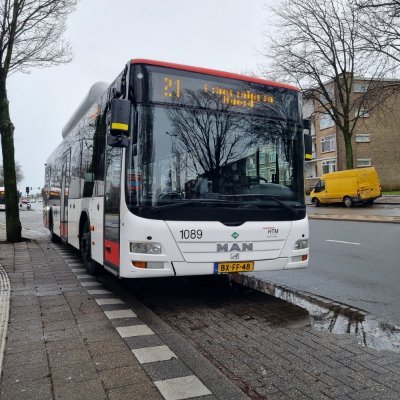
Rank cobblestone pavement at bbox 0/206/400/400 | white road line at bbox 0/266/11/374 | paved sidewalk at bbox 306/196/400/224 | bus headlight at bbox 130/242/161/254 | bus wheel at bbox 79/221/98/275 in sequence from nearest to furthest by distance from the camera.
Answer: cobblestone pavement at bbox 0/206/400/400, white road line at bbox 0/266/11/374, bus headlight at bbox 130/242/161/254, bus wheel at bbox 79/221/98/275, paved sidewalk at bbox 306/196/400/224

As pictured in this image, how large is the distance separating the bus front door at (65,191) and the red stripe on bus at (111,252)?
4.13 m

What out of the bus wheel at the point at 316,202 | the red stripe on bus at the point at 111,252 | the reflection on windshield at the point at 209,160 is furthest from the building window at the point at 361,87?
the red stripe on bus at the point at 111,252

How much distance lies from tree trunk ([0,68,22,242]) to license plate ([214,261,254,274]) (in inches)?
398

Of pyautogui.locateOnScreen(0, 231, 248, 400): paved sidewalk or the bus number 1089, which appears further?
the bus number 1089

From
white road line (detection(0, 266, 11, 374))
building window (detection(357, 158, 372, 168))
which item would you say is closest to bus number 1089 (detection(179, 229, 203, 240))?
white road line (detection(0, 266, 11, 374))

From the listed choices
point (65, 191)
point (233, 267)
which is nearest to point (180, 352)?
point (233, 267)

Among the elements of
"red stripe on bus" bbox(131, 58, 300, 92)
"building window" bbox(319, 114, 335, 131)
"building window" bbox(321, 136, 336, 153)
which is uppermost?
"building window" bbox(319, 114, 335, 131)

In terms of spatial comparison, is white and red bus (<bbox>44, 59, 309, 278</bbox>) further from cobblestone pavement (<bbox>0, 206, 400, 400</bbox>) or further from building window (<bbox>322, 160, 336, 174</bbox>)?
Answer: building window (<bbox>322, 160, 336, 174</bbox>)

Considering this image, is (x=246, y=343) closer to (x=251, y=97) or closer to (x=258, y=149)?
(x=258, y=149)

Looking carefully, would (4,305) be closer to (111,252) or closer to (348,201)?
(111,252)

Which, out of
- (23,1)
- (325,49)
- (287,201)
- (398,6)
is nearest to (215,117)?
(287,201)

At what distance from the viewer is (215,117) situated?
571 centimetres

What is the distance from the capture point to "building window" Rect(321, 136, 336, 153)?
47.9 metres

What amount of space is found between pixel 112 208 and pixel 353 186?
2691 cm
